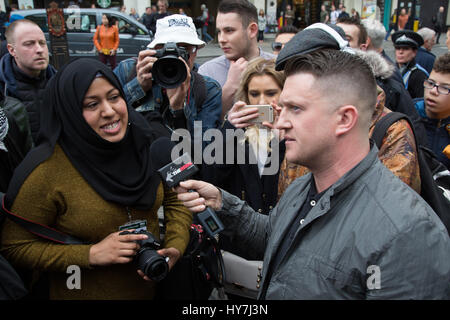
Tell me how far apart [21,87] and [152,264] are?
2664 mm

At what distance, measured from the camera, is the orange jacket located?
10461mm

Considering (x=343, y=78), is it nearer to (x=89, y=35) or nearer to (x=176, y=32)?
(x=176, y=32)

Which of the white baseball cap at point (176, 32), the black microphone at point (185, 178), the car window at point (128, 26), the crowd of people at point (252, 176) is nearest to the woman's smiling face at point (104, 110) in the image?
the crowd of people at point (252, 176)

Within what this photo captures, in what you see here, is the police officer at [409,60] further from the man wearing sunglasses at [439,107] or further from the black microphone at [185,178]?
the black microphone at [185,178]

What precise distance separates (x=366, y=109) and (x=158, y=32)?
2.13 m

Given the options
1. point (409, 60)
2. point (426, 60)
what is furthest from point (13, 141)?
point (426, 60)

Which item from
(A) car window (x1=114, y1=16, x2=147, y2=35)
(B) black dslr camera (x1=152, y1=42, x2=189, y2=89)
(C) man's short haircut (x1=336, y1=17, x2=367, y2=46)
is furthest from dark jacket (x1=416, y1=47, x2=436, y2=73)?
(A) car window (x1=114, y1=16, x2=147, y2=35)

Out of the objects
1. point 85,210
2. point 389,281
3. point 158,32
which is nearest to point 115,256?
point 85,210

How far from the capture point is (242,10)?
3.40 meters

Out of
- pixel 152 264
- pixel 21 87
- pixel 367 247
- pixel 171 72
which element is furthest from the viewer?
pixel 21 87

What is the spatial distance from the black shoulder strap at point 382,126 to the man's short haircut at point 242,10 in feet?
6.43

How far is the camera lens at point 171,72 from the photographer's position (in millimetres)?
2367

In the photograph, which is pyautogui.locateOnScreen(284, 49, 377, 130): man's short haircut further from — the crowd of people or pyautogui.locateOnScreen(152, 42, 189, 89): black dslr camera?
pyautogui.locateOnScreen(152, 42, 189, 89): black dslr camera

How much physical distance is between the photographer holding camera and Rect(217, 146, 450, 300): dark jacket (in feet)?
4.60
